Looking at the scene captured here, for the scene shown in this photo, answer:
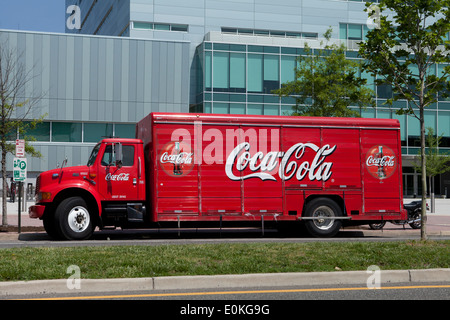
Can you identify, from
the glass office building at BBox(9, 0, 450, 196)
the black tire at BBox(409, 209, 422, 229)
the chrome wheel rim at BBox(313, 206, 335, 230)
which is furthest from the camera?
the glass office building at BBox(9, 0, 450, 196)

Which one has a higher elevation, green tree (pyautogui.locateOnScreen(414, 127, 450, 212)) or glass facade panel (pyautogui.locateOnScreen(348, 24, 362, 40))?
glass facade panel (pyautogui.locateOnScreen(348, 24, 362, 40))

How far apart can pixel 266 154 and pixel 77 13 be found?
61.7 metres

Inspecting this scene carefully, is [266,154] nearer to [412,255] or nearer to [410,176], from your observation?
[412,255]

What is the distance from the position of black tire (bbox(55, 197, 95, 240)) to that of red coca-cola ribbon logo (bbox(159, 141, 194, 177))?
245cm

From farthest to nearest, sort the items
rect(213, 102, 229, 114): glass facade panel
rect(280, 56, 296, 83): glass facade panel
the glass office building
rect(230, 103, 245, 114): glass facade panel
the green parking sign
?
rect(280, 56, 296, 83): glass facade panel
rect(230, 103, 245, 114): glass facade panel
rect(213, 102, 229, 114): glass facade panel
the glass office building
the green parking sign

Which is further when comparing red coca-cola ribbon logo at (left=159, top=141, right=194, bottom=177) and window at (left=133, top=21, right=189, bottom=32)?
window at (left=133, top=21, right=189, bottom=32)

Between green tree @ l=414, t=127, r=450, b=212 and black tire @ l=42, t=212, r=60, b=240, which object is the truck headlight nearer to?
black tire @ l=42, t=212, r=60, b=240

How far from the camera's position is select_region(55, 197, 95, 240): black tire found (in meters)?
14.9

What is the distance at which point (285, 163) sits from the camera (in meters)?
16.5

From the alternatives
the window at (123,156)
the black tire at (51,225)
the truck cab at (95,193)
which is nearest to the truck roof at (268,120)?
the window at (123,156)

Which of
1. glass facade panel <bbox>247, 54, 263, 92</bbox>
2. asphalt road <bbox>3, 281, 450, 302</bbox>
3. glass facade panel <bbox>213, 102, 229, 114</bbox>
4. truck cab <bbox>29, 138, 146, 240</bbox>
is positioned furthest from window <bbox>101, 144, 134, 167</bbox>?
glass facade panel <bbox>247, 54, 263, 92</bbox>

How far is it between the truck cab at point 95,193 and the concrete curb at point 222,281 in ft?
24.5

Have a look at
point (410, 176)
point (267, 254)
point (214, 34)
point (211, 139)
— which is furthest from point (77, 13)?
point (267, 254)

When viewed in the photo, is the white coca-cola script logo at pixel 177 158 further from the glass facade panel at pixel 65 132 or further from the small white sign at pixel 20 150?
the glass facade panel at pixel 65 132
